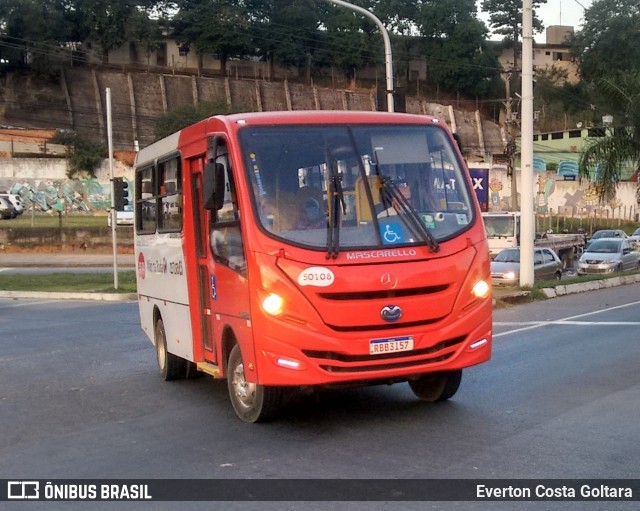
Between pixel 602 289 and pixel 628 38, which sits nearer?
pixel 602 289

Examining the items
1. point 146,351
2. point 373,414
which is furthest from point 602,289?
point 373,414

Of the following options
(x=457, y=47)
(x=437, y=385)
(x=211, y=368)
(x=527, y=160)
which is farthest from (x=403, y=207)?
(x=457, y=47)

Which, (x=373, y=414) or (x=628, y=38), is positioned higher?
(x=628, y=38)

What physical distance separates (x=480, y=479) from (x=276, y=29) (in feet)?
277

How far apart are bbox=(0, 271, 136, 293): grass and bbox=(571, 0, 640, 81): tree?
68.2 meters

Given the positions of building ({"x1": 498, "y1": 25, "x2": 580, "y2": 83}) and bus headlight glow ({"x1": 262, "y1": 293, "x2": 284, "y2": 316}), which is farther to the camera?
building ({"x1": 498, "y1": 25, "x2": 580, "y2": 83})

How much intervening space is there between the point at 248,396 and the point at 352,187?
2185 millimetres

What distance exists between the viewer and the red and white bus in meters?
7.91

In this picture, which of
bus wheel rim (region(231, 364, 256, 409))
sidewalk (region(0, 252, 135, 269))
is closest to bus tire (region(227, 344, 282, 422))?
bus wheel rim (region(231, 364, 256, 409))

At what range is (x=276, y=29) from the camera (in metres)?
87.8

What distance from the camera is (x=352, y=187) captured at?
27.6 feet

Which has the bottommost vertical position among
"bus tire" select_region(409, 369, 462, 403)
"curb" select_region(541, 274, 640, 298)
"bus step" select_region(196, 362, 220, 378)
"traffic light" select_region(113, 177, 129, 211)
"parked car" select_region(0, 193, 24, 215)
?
"curb" select_region(541, 274, 640, 298)

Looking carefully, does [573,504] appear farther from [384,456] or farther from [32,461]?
[32,461]

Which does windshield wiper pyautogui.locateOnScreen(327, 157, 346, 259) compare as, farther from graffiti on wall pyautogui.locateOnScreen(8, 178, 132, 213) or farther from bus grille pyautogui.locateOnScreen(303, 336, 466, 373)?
graffiti on wall pyautogui.locateOnScreen(8, 178, 132, 213)
